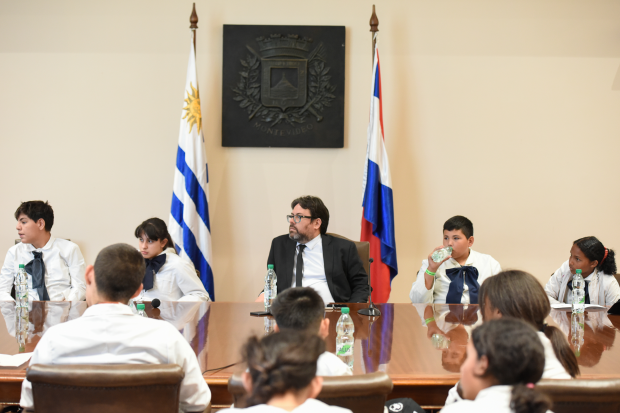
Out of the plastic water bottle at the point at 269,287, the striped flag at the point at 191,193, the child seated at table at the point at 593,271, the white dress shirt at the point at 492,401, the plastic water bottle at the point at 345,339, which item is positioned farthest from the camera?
the striped flag at the point at 191,193

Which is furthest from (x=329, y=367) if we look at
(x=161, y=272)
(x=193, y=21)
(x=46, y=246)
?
(x=193, y=21)

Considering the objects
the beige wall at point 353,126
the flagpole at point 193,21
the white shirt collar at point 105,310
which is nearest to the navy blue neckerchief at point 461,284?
the beige wall at point 353,126

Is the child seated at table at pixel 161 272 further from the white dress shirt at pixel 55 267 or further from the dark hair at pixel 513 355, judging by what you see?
the dark hair at pixel 513 355

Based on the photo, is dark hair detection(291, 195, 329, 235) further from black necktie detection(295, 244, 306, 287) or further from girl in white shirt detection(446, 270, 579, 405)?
girl in white shirt detection(446, 270, 579, 405)

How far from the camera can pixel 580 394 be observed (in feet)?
4.88

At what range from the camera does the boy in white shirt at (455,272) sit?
134 inches

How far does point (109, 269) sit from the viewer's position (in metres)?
1.84

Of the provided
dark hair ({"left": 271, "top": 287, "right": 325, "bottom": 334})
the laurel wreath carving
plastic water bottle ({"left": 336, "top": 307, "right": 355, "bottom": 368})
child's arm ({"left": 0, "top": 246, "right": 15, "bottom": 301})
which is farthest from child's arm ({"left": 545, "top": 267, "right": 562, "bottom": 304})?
child's arm ({"left": 0, "top": 246, "right": 15, "bottom": 301})

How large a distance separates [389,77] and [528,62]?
1.24 metres

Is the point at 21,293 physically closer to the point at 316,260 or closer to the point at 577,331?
the point at 316,260

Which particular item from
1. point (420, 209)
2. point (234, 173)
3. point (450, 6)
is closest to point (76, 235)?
point (234, 173)

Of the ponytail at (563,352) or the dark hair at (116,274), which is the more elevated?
the dark hair at (116,274)

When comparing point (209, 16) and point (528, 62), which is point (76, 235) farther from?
point (528, 62)

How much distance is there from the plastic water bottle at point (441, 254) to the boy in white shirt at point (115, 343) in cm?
190
